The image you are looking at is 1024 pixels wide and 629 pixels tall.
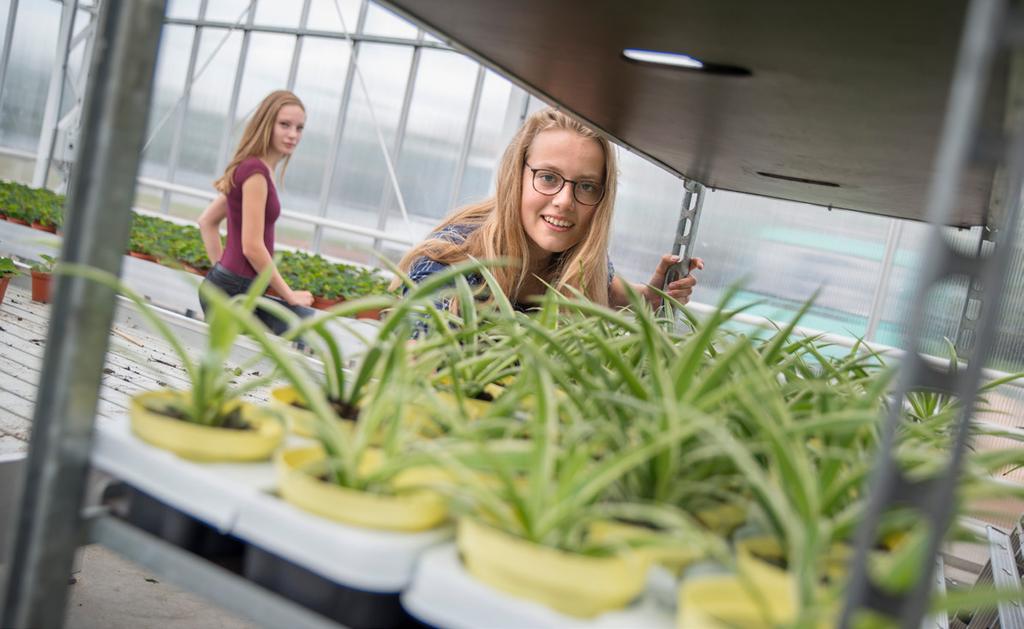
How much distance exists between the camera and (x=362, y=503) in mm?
587

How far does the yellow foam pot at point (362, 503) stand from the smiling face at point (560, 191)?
3.50ft

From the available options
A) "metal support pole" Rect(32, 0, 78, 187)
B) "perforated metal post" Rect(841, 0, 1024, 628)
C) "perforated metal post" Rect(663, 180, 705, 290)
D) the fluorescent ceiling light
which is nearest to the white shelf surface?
"perforated metal post" Rect(841, 0, 1024, 628)

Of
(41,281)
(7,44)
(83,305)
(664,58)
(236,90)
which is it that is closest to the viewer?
(83,305)

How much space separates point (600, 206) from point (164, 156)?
7.71m

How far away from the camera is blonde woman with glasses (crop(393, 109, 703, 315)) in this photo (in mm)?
1637

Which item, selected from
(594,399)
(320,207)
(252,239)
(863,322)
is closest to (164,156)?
(320,207)

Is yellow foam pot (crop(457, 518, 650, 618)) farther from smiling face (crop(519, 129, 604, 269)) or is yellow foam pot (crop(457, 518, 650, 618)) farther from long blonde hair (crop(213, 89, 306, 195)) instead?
long blonde hair (crop(213, 89, 306, 195))

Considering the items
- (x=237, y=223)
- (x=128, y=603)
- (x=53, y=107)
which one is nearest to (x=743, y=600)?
(x=128, y=603)

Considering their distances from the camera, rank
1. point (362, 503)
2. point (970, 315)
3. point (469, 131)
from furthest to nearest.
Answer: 1. point (469, 131)
2. point (970, 315)
3. point (362, 503)

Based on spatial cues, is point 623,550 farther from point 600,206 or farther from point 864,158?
point 600,206

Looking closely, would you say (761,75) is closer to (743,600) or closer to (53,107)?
(743,600)

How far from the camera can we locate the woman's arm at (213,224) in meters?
3.42

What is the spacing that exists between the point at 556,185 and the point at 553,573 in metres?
1.21

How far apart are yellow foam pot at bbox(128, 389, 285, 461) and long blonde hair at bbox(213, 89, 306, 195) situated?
255 cm
